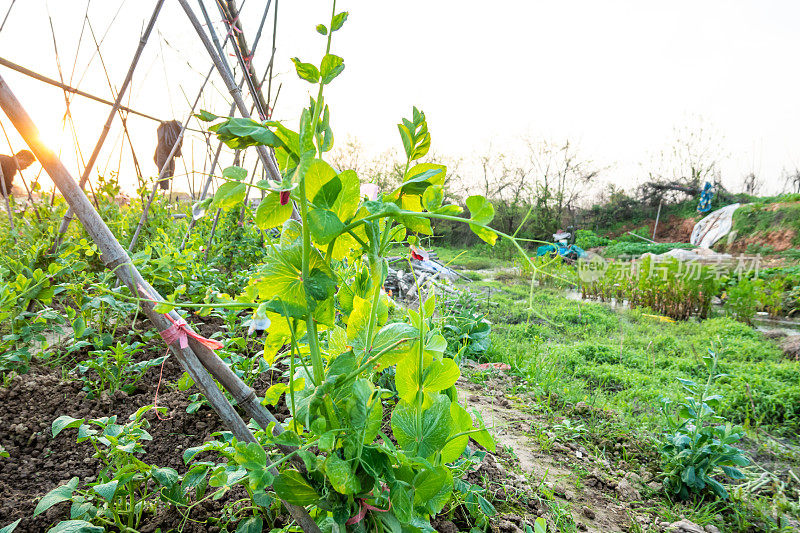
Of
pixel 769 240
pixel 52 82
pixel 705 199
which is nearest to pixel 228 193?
pixel 52 82

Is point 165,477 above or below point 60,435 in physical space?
above

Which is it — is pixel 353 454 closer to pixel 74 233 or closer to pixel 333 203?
pixel 333 203

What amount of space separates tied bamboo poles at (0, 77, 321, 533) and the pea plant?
0.66 feet

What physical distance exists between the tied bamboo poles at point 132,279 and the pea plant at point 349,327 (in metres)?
0.20

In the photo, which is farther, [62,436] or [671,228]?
[671,228]

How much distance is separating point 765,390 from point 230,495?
12.1 ft

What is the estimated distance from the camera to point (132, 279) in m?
0.84

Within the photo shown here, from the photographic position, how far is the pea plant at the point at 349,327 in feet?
1.92

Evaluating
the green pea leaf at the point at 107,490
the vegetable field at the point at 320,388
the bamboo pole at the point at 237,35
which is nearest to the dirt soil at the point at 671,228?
the vegetable field at the point at 320,388

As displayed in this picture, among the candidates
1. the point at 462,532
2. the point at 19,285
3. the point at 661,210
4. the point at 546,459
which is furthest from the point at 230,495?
the point at 661,210

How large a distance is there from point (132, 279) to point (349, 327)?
47 centimetres

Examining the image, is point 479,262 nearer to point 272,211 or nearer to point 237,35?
point 237,35

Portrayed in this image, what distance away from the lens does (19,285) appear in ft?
5.03

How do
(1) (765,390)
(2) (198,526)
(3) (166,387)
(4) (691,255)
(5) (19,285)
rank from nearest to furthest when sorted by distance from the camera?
(2) (198,526) < (5) (19,285) < (3) (166,387) < (1) (765,390) < (4) (691,255)
